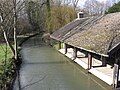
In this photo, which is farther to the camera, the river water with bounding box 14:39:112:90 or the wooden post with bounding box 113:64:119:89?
the river water with bounding box 14:39:112:90

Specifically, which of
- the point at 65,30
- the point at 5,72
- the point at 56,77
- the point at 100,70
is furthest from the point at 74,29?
the point at 5,72

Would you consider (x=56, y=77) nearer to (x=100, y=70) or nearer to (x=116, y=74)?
(x=100, y=70)

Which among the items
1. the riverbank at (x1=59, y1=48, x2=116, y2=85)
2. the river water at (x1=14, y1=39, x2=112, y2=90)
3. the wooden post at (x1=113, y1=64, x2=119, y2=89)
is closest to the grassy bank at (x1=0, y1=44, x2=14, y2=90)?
the river water at (x1=14, y1=39, x2=112, y2=90)

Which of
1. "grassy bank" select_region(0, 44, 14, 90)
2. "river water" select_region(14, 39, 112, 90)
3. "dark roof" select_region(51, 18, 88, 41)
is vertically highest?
"dark roof" select_region(51, 18, 88, 41)

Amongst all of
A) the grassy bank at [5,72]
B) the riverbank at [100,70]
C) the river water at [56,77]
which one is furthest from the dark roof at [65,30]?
the grassy bank at [5,72]

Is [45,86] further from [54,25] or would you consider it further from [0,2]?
[54,25]

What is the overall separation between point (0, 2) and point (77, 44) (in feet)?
19.5

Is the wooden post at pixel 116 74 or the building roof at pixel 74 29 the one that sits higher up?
the building roof at pixel 74 29

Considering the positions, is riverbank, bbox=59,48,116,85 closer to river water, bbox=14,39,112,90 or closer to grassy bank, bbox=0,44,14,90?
river water, bbox=14,39,112,90

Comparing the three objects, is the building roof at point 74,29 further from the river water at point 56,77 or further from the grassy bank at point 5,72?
the grassy bank at point 5,72

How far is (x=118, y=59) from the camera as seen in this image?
41.1 feet

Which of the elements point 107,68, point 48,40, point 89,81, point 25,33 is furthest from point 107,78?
point 25,33

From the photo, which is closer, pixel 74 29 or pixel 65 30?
pixel 74 29

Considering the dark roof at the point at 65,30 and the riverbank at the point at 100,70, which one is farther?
the dark roof at the point at 65,30
